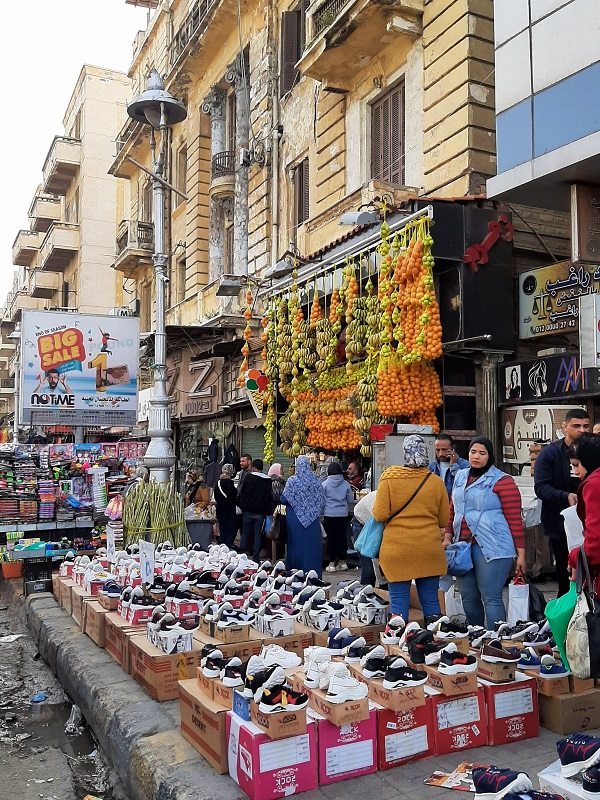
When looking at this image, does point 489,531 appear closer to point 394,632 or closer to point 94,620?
point 394,632

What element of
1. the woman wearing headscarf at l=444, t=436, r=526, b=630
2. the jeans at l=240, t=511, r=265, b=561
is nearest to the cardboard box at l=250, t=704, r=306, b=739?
the woman wearing headscarf at l=444, t=436, r=526, b=630

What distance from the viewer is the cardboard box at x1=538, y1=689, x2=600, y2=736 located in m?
4.07

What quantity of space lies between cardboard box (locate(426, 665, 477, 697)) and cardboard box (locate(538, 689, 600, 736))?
53cm

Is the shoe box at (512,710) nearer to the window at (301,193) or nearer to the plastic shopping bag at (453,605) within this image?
the plastic shopping bag at (453,605)

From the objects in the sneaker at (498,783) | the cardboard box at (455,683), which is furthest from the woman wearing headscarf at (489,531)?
the sneaker at (498,783)

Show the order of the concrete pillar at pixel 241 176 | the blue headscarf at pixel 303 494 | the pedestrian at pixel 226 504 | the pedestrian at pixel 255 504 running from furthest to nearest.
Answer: the concrete pillar at pixel 241 176 → the pedestrian at pixel 226 504 → the pedestrian at pixel 255 504 → the blue headscarf at pixel 303 494

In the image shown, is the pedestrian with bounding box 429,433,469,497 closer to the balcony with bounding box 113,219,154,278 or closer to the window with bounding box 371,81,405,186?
the window with bounding box 371,81,405,186

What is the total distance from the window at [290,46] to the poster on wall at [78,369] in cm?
803

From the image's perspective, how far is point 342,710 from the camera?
11.5ft

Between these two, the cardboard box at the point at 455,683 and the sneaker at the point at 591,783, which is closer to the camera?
the sneaker at the point at 591,783

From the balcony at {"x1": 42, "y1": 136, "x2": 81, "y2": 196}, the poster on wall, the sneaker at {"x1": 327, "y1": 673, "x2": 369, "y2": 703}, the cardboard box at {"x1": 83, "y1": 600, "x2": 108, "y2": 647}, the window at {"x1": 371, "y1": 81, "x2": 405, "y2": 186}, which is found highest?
the balcony at {"x1": 42, "y1": 136, "x2": 81, "y2": 196}

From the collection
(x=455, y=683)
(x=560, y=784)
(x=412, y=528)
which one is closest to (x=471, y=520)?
(x=412, y=528)

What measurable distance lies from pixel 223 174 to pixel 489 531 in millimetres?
16123

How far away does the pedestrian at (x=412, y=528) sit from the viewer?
208 inches
